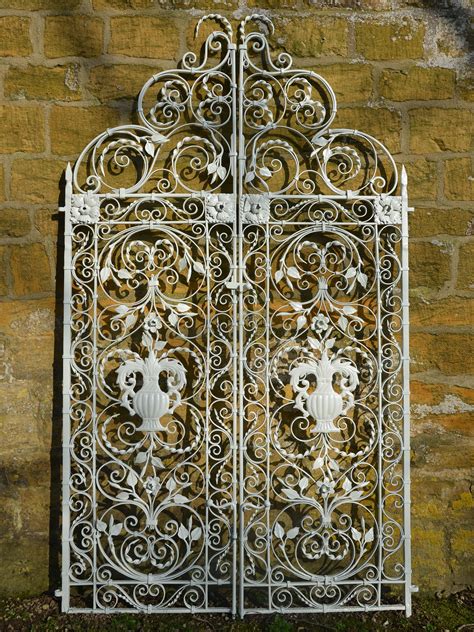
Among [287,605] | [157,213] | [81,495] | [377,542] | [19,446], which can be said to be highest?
[157,213]

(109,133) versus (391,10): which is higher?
(391,10)

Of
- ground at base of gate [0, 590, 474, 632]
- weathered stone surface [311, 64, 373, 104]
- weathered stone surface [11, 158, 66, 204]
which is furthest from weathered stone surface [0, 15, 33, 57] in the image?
ground at base of gate [0, 590, 474, 632]

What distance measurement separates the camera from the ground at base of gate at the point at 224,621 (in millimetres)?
2707

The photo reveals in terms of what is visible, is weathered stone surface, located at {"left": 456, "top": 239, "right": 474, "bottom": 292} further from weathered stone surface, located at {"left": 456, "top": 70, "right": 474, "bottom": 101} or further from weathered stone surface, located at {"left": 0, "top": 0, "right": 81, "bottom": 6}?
weathered stone surface, located at {"left": 0, "top": 0, "right": 81, "bottom": 6}

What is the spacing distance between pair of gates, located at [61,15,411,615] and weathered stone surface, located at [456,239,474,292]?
0.29 m

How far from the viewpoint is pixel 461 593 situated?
2945 mm

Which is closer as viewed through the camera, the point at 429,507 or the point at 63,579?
the point at 63,579

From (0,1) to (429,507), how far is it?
9.70ft

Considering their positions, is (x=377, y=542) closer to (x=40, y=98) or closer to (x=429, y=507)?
(x=429, y=507)

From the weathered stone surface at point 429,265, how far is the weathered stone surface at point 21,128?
1.74 metres

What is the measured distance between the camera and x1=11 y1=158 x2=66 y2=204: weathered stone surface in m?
2.93

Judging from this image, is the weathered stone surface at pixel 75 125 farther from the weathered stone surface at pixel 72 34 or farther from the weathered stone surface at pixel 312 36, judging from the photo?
the weathered stone surface at pixel 312 36

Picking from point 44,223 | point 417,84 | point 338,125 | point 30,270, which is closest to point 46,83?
point 44,223

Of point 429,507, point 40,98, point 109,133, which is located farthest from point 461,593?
point 40,98
